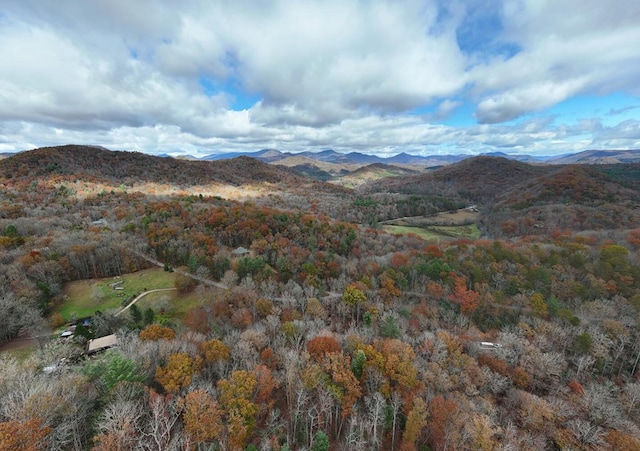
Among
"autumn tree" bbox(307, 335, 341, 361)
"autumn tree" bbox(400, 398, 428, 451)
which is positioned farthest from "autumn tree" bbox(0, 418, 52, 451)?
"autumn tree" bbox(400, 398, 428, 451)

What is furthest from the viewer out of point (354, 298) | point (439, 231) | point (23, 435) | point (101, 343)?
point (439, 231)

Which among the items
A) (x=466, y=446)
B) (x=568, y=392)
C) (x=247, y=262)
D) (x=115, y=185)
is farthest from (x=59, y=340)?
(x=115, y=185)

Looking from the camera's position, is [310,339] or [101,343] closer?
[310,339]

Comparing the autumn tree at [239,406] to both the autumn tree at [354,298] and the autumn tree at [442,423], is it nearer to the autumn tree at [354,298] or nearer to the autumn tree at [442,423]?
the autumn tree at [442,423]

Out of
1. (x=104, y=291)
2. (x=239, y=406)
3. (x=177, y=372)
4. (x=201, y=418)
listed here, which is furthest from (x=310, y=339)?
(x=104, y=291)

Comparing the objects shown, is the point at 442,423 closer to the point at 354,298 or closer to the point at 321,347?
the point at 321,347

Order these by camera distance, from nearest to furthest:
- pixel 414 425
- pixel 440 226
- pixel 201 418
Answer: pixel 201 418, pixel 414 425, pixel 440 226

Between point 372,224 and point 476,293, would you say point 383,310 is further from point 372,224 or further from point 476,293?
point 372,224
